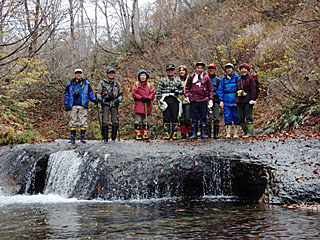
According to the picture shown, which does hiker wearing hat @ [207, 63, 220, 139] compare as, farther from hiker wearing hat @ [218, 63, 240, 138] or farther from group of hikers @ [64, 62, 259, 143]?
hiker wearing hat @ [218, 63, 240, 138]

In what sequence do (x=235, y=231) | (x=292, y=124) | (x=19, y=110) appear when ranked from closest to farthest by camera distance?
(x=235, y=231) → (x=292, y=124) → (x=19, y=110)

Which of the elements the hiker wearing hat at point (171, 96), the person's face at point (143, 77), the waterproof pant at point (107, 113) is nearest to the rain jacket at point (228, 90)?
the hiker wearing hat at point (171, 96)

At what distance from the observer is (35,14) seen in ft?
36.8

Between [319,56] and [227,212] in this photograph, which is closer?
[227,212]

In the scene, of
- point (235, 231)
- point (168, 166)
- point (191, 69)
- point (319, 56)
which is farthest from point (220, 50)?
point (235, 231)

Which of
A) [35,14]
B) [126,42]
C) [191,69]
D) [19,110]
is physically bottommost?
[19,110]

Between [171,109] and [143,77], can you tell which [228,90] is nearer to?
[171,109]

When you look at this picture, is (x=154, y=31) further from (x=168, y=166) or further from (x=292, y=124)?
(x=168, y=166)

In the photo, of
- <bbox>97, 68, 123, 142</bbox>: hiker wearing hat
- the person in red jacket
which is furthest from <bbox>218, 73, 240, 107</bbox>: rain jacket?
<bbox>97, 68, 123, 142</bbox>: hiker wearing hat

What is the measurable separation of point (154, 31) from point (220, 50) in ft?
38.0

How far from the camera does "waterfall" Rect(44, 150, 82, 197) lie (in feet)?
27.3

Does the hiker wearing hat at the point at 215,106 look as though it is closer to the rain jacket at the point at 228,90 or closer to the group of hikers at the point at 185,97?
the group of hikers at the point at 185,97

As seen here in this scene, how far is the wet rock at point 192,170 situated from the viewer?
21.3 ft

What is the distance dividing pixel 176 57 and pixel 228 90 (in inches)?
333
